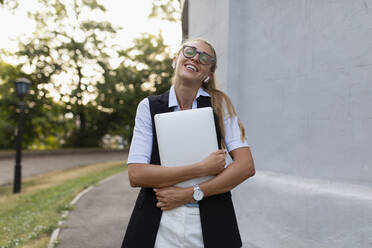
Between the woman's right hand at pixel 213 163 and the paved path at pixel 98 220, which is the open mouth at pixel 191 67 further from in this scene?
the paved path at pixel 98 220

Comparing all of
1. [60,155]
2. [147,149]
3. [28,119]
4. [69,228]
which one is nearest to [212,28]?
[147,149]

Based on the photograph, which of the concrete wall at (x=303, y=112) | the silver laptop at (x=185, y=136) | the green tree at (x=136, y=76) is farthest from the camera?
the green tree at (x=136, y=76)

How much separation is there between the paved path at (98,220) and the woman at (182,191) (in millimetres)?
2712

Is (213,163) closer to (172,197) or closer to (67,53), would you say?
(172,197)

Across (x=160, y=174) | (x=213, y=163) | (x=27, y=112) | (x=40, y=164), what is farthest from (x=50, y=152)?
(x=213, y=163)

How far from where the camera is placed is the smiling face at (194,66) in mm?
1789

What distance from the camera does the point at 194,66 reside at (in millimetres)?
1807

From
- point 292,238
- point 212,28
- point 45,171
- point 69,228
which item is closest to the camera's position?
point 292,238

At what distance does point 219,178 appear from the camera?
166 cm

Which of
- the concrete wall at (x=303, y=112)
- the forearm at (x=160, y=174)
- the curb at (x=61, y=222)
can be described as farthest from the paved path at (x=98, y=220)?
the forearm at (x=160, y=174)

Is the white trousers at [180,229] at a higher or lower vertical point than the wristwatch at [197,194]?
lower

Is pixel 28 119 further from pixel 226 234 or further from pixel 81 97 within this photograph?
pixel 226 234

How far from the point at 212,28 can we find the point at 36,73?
1934 cm

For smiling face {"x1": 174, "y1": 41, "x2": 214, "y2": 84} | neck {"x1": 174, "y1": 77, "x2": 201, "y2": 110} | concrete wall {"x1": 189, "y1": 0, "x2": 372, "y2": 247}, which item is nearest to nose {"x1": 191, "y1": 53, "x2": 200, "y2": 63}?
smiling face {"x1": 174, "y1": 41, "x2": 214, "y2": 84}
